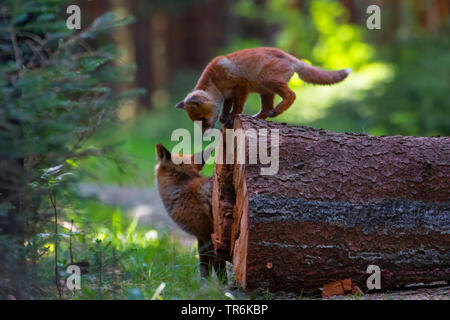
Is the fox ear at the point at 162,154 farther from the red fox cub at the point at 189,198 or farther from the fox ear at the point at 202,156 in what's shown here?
the fox ear at the point at 202,156

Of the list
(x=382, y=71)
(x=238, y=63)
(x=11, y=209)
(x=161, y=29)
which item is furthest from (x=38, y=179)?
(x=161, y=29)

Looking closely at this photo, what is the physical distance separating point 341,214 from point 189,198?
1917 millimetres

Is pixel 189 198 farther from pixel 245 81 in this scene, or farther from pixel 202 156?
pixel 245 81

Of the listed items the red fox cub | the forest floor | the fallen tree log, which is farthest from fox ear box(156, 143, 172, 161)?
the fallen tree log

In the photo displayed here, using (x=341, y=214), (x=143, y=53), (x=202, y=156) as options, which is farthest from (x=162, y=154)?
(x=143, y=53)

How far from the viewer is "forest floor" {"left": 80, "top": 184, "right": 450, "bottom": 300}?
13.3 feet

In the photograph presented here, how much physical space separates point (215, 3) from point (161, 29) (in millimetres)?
3413

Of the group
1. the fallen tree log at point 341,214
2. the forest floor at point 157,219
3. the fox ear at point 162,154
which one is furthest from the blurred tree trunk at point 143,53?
the fallen tree log at point 341,214

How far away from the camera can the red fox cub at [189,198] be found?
17.6 feet

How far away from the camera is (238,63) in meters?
5.44

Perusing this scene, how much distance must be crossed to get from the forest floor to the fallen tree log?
0.09 meters

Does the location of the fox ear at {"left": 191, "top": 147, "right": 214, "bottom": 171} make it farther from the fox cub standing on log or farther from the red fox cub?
the fox cub standing on log

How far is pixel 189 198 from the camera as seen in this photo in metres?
5.50

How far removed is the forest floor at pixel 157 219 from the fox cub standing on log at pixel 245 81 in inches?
51.4
